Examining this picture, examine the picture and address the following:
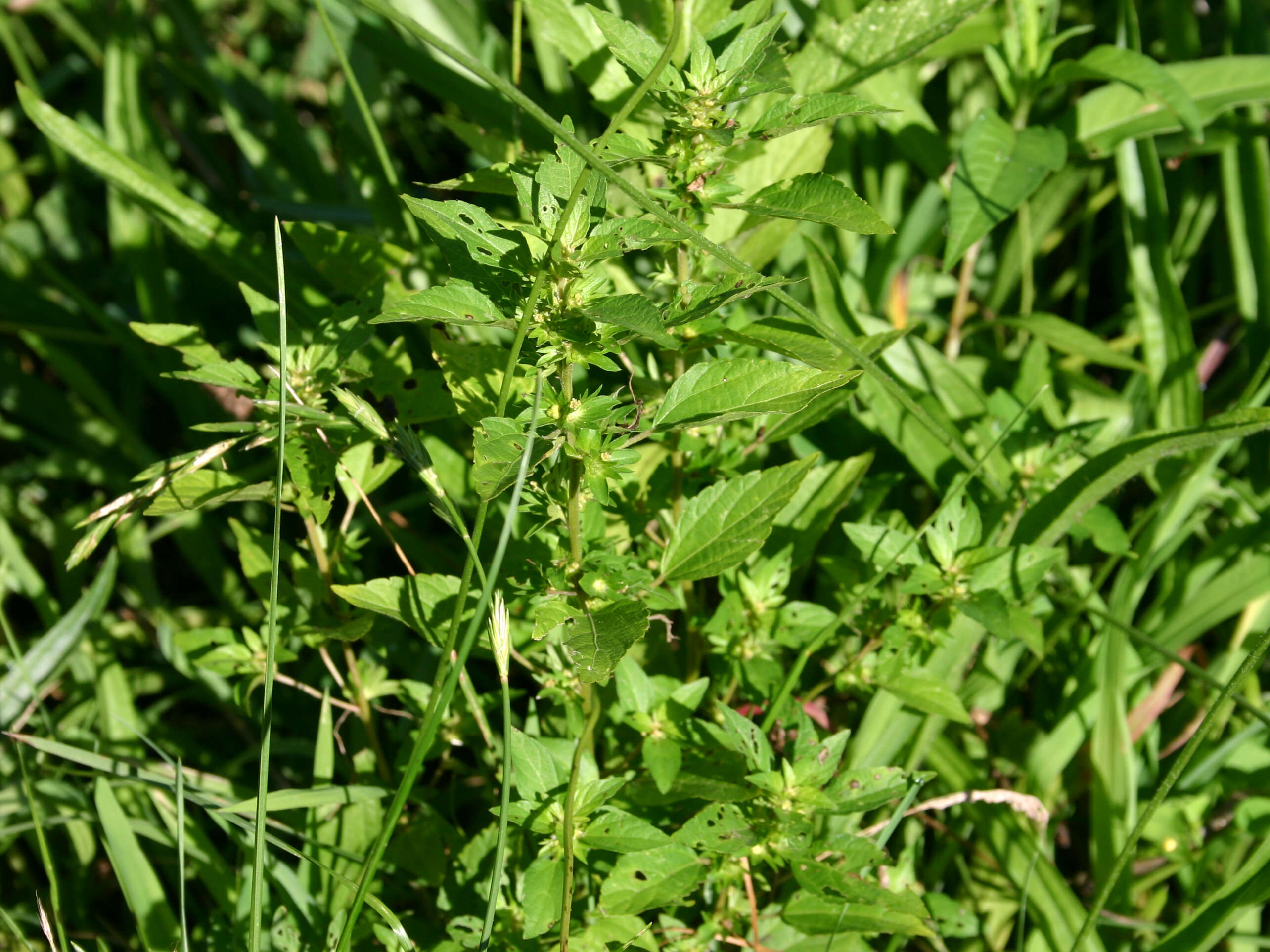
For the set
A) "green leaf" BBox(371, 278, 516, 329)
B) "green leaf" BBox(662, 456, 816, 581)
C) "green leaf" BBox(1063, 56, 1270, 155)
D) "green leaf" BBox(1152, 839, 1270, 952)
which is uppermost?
"green leaf" BBox(1063, 56, 1270, 155)

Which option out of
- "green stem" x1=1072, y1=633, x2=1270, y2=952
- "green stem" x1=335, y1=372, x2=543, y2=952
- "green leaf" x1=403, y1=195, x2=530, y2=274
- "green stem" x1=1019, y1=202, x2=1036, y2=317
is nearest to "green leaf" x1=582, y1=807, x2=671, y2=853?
"green stem" x1=335, y1=372, x2=543, y2=952

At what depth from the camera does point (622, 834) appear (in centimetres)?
125

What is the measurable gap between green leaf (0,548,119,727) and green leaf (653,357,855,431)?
119 cm

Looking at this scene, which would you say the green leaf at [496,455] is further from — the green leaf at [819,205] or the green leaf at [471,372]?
the green leaf at [819,205]

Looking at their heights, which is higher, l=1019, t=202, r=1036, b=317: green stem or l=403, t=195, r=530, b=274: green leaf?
l=403, t=195, r=530, b=274: green leaf

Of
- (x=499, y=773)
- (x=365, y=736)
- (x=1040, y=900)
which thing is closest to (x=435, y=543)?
(x=365, y=736)

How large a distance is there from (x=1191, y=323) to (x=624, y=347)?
4.72ft

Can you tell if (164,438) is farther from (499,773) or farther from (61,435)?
(499,773)

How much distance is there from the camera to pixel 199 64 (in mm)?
2572

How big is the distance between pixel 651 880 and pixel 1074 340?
1.22 m

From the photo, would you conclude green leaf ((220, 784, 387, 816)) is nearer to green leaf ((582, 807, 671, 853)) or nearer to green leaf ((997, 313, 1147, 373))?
green leaf ((582, 807, 671, 853))

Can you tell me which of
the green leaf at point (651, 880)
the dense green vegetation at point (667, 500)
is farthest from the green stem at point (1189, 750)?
the green leaf at point (651, 880)

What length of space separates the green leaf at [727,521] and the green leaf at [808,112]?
401mm

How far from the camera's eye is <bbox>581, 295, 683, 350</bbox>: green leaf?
106cm
